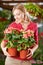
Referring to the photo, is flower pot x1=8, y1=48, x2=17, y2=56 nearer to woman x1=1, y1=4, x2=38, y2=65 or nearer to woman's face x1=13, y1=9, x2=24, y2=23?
woman x1=1, y1=4, x2=38, y2=65

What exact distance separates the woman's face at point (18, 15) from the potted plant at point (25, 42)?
104 millimetres

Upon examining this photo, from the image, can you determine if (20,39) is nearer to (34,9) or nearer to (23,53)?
(23,53)

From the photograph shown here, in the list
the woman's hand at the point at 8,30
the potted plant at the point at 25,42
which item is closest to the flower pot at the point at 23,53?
the potted plant at the point at 25,42

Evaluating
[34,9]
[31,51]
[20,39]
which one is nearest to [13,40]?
[20,39]

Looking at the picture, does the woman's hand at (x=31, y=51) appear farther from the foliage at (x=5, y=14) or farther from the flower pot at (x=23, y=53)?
the foliage at (x=5, y=14)

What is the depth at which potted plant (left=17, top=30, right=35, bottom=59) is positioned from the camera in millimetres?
1322

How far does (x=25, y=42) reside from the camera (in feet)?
4.34

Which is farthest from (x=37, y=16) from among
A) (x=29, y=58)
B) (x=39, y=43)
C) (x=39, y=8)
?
(x=29, y=58)

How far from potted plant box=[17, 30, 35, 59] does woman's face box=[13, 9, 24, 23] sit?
0.10 metres

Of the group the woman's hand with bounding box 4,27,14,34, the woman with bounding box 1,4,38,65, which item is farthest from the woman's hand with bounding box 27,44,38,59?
the woman's hand with bounding box 4,27,14,34

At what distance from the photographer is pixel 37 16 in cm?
146

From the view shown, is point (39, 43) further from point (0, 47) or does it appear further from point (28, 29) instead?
point (0, 47)

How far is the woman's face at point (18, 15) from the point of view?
1.36 m

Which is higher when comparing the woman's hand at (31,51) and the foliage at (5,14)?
the foliage at (5,14)
